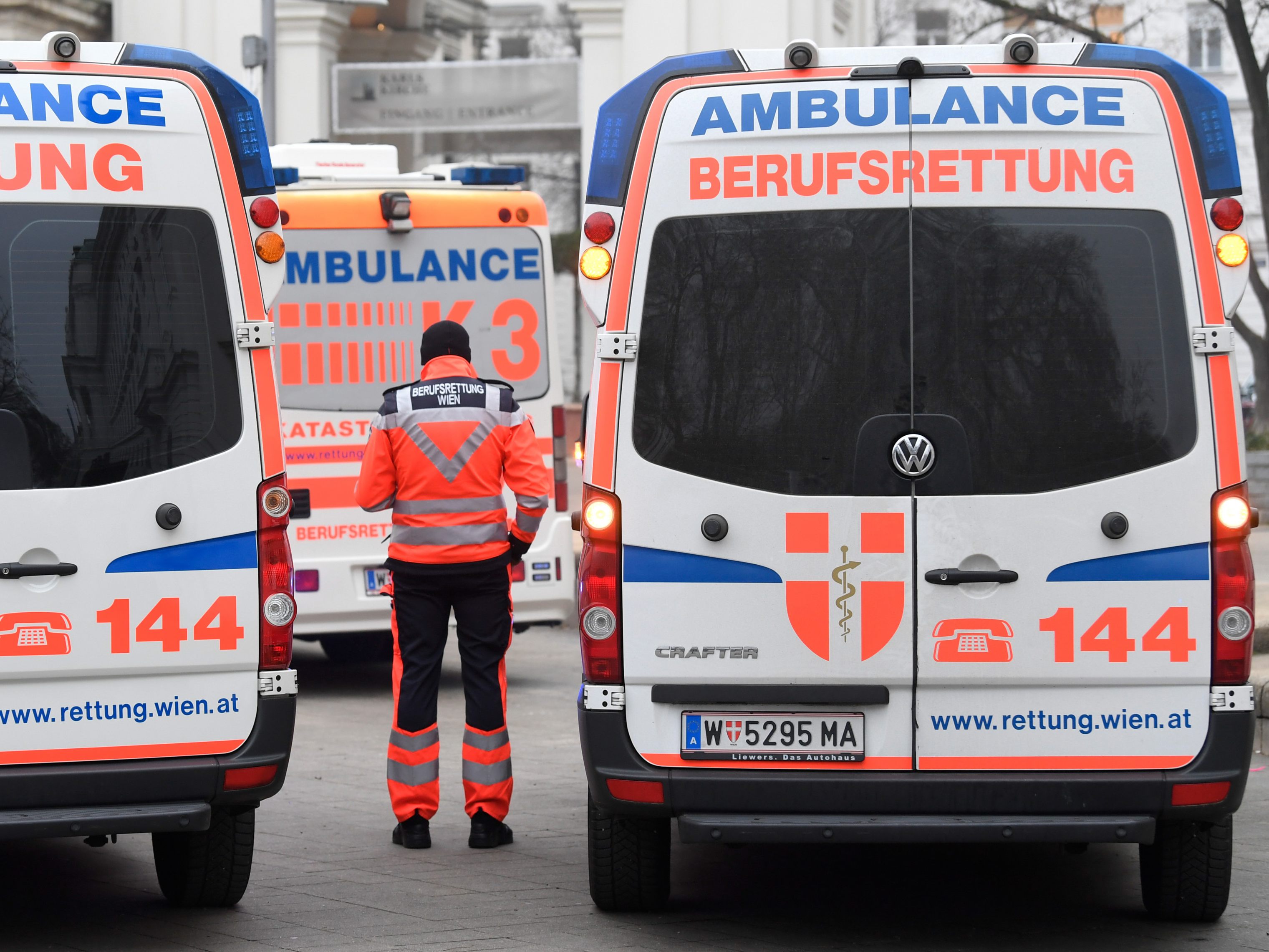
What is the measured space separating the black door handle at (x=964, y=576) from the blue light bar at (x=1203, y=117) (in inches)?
44.5

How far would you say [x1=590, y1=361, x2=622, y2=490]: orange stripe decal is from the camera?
5.22 meters

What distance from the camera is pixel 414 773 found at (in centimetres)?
677

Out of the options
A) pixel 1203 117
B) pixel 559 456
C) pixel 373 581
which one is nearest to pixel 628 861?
pixel 1203 117

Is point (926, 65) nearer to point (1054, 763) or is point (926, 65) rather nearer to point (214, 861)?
point (1054, 763)

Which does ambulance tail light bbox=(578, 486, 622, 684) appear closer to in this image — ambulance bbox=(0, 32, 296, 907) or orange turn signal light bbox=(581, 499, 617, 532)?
orange turn signal light bbox=(581, 499, 617, 532)

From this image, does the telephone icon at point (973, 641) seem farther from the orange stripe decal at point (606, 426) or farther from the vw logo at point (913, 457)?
the orange stripe decal at point (606, 426)

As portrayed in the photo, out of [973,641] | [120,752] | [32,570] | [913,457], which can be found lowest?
[120,752]

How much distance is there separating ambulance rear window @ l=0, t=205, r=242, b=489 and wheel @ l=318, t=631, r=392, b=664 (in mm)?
6839

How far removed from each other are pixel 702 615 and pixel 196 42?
1813 centimetres

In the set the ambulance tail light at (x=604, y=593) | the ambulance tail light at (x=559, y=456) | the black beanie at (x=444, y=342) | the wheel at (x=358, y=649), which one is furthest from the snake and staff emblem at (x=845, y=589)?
the wheel at (x=358, y=649)

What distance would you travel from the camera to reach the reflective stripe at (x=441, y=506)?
6.66 meters

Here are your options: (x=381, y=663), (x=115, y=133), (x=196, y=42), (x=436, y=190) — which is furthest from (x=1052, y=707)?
(x=196, y=42)

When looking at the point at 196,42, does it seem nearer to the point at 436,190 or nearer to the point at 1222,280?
the point at 436,190

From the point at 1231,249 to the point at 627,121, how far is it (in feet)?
5.39
